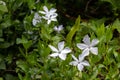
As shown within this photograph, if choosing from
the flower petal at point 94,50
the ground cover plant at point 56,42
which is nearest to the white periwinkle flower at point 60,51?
the ground cover plant at point 56,42

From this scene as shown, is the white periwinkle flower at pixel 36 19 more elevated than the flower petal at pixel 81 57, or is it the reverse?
the white periwinkle flower at pixel 36 19

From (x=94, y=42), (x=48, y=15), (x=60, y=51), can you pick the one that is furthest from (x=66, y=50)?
(x=48, y=15)

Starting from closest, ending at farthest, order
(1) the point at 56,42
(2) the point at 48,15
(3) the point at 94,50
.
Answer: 1. (3) the point at 94,50
2. (1) the point at 56,42
3. (2) the point at 48,15

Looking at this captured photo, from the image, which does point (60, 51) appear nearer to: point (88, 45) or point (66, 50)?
point (66, 50)

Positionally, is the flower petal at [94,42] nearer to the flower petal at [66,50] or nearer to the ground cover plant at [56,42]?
the ground cover plant at [56,42]

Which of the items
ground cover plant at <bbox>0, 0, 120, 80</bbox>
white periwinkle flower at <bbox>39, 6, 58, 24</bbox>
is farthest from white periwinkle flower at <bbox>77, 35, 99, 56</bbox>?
white periwinkle flower at <bbox>39, 6, 58, 24</bbox>

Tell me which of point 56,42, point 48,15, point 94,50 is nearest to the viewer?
point 94,50

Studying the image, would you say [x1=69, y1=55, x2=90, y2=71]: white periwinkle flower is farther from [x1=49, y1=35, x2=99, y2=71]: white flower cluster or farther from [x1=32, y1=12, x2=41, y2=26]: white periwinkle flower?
[x1=32, y1=12, x2=41, y2=26]: white periwinkle flower

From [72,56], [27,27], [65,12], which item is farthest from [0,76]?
[65,12]
